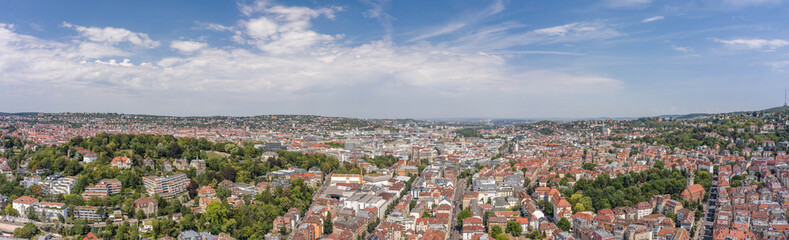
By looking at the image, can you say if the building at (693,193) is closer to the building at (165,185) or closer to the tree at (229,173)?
the tree at (229,173)

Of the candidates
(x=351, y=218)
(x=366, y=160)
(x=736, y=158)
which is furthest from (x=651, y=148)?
(x=351, y=218)

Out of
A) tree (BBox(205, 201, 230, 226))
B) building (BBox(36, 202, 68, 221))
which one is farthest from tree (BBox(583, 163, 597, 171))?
building (BBox(36, 202, 68, 221))

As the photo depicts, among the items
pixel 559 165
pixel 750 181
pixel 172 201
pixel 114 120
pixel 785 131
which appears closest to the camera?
pixel 172 201

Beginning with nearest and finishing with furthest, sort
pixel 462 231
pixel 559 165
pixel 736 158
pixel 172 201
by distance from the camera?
pixel 462 231, pixel 172 201, pixel 736 158, pixel 559 165

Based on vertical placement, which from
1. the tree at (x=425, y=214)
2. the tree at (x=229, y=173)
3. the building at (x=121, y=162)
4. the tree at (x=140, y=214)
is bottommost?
the tree at (x=425, y=214)

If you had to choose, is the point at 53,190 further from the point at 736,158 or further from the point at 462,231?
the point at 736,158

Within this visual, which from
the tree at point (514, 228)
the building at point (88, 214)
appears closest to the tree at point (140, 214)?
the building at point (88, 214)

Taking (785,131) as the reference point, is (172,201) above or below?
below
